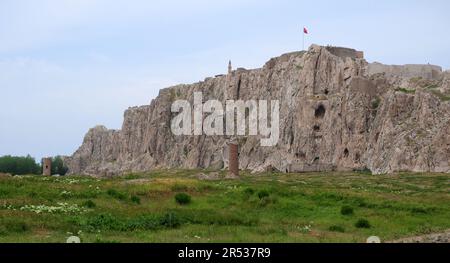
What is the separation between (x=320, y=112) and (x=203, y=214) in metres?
92.6

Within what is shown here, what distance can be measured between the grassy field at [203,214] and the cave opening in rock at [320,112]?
259 feet

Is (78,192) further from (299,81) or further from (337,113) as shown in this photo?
(299,81)

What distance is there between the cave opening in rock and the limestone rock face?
18 centimetres

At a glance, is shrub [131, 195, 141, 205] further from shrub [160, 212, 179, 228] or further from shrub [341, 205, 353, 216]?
shrub [341, 205, 353, 216]

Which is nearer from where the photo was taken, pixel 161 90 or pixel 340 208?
pixel 340 208

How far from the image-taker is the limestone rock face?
3425 inches

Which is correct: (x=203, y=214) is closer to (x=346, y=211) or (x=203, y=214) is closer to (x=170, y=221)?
(x=170, y=221)

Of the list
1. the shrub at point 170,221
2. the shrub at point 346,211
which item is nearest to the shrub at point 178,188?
the shrub at point 346,211

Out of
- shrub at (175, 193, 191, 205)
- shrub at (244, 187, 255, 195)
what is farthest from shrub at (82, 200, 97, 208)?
shrub at (244, 187, 255, 195)

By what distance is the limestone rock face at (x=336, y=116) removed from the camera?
285 feet

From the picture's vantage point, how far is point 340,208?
3200cm
